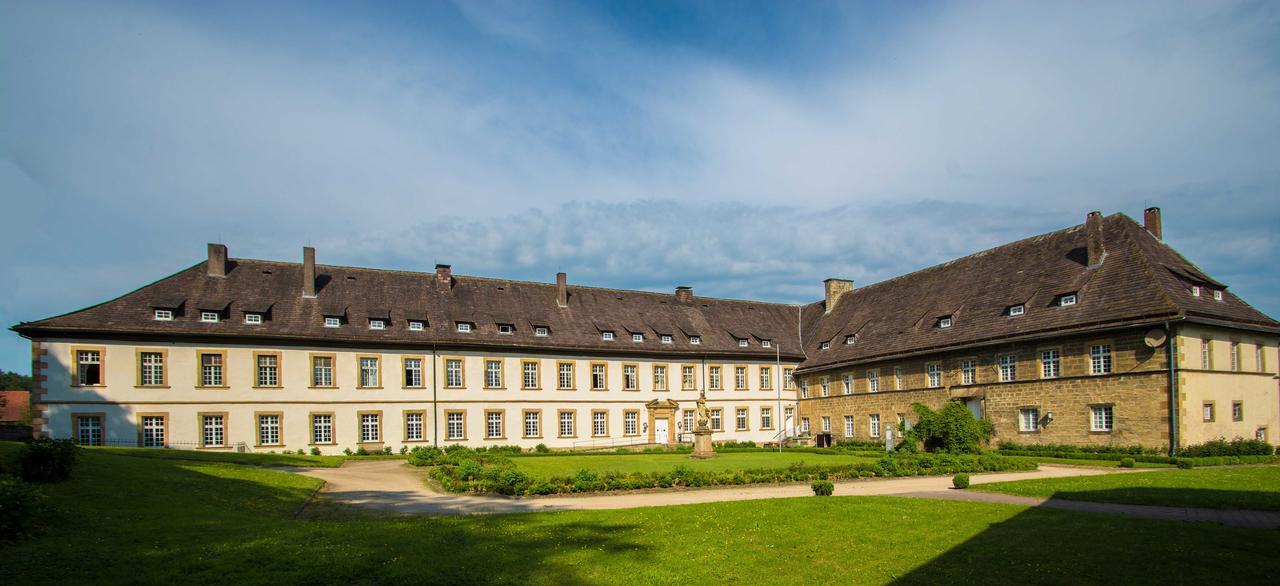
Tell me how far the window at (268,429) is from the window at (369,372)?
4.26 meters

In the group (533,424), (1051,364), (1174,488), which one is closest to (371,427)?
(533,424)

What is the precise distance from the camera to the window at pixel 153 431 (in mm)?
34750

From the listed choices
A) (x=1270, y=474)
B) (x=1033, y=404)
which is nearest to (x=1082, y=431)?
(x=1033, y=404)

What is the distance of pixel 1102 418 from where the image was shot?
30312 millimetres

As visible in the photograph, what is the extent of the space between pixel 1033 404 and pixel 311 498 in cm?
2848

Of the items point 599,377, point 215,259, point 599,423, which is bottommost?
point 599,423

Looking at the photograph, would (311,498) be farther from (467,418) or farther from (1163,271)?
(1163,271)

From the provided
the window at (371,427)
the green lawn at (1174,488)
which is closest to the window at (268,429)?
the window at (371,427)

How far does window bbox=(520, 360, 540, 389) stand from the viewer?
42906 millimetres

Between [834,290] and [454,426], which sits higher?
[834,290]

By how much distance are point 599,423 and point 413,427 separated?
10554 millimetres

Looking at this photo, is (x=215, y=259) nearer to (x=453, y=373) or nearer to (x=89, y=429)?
(x=89, y=429)

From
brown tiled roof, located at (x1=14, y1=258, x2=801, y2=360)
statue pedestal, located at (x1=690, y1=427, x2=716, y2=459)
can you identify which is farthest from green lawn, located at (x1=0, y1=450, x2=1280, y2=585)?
brown tiled roof, located at (x1=14, y1=258, x2=801, y2=360)

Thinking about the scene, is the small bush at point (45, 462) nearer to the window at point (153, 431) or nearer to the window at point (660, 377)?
the window at point (153, 431)
